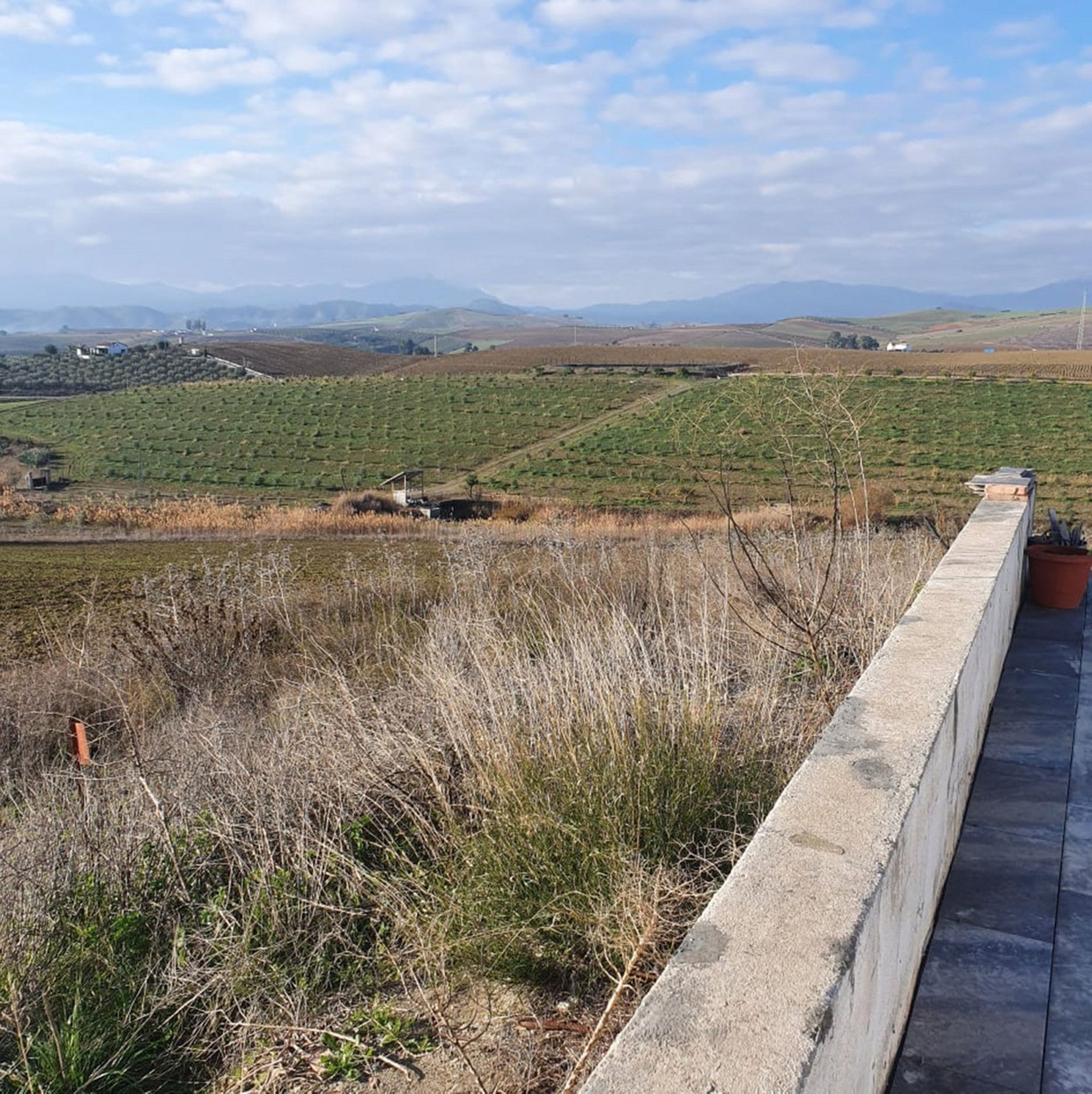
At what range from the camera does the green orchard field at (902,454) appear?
3278 cm

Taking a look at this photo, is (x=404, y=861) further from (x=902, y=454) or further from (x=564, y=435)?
(x=564, y=435)

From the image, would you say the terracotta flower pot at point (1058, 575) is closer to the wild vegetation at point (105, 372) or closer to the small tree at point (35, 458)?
the small tree at point (35, 458)

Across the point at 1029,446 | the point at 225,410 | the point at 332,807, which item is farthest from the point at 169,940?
the point at 225,410

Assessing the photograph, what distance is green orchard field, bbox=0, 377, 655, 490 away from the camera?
43.2 meters

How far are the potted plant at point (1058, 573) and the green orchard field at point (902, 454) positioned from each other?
691 inches

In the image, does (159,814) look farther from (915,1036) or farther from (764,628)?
(764,628)

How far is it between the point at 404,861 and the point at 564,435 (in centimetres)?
4845

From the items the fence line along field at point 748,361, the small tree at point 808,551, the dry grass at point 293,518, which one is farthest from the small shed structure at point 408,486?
the fence line along field at point 748,361

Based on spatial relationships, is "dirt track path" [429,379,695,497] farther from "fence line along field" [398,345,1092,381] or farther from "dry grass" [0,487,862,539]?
"fence line along field" [398,345,1092,381]

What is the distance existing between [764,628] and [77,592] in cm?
1478

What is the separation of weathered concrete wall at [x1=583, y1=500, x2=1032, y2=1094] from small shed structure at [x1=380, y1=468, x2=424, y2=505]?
30103 mm

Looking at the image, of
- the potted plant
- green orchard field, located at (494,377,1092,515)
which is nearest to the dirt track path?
green orchard field, located at (494,377,1092,515)

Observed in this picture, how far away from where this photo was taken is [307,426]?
180ft

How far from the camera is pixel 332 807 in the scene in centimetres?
399
